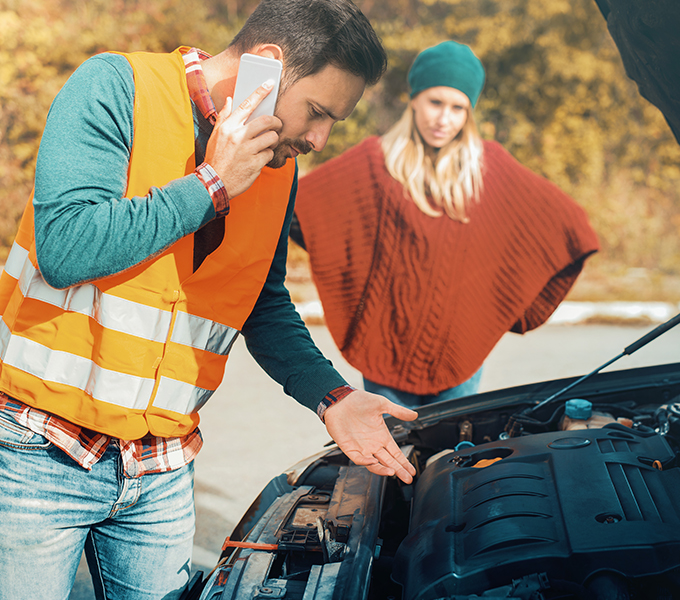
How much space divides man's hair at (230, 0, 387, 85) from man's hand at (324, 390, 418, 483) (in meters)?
0.69

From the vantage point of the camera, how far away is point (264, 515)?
1.44 metres

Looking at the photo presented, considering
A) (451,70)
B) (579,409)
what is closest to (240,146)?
(579,409)

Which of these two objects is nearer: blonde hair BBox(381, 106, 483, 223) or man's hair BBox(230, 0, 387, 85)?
man's hair BBox(230, 0, 387, 85)

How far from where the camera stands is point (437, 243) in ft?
8.10

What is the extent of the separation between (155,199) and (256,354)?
2.05 ft

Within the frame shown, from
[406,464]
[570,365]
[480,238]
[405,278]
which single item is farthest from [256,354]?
[570,365]

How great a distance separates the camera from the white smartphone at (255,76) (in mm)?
1087

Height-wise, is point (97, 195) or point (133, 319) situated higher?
point (97, 195)

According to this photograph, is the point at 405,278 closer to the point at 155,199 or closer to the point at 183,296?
the point at 183,296

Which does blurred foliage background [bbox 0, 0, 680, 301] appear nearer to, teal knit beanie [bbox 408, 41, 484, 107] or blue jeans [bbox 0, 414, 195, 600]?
teal knit beanie [bbox 408, 41, 484, 107]

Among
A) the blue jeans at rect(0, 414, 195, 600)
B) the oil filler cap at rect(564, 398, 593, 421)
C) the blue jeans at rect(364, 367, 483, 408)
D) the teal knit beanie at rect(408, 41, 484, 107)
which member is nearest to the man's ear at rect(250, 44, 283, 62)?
the blue jeans at rect(0, 414, 195, 600)

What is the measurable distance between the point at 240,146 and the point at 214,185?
9cm

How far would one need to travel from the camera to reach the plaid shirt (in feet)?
3.34

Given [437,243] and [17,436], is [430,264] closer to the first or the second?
[437,243]
